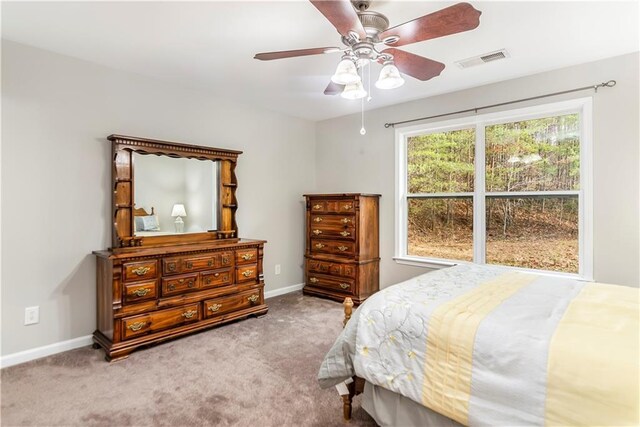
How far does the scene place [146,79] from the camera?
10.6 feet

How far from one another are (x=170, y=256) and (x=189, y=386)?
1.13 meters

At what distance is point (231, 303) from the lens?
3.32 meters

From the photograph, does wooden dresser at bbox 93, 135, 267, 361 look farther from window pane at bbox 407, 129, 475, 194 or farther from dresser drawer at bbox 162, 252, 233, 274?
→ window pane at bbox 407, 129, 475, 194

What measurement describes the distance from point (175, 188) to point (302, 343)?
1966mm

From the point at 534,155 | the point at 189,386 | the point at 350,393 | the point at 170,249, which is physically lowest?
the point at 189,386

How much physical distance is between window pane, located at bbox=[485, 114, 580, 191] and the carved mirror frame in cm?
280

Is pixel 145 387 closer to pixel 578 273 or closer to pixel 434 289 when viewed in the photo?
pixel 434 289

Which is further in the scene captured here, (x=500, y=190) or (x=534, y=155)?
(x=500, y=190)

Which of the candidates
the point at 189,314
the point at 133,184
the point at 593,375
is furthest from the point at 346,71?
the point at 189,314

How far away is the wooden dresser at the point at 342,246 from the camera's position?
398cm

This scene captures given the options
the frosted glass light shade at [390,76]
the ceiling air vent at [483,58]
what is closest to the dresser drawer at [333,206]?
the ceiling air vent at [483,58]

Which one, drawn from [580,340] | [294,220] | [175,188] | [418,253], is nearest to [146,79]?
[175,188]

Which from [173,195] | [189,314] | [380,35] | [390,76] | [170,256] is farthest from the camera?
[173,195]

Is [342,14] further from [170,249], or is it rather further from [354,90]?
[170,249]
